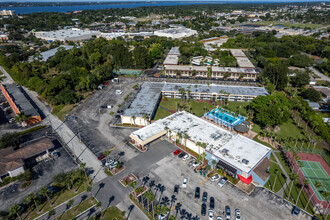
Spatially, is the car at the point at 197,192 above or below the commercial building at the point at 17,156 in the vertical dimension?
below

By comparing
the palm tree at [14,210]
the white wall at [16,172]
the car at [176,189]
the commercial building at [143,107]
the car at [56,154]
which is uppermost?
the palm tree at [14,210]

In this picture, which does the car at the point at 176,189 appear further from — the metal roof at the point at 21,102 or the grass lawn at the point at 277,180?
the metal roof at the point at 21,102

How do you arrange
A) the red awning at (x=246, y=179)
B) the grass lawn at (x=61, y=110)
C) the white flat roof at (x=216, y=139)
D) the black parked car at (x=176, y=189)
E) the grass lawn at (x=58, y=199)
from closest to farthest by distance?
the grass lawn at (x=58, y=199)
the black parked car at (x=176, y=189)
the red awning at (x=246, y=179)
the white flat roof at (x=216, y=139)
the grass lawn at (x=61, y=110)

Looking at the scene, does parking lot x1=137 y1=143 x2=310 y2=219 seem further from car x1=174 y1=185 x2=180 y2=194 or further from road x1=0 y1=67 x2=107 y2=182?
road x1=0 y1=67 x2=107 y2=182

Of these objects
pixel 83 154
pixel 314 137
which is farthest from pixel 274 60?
pixel 83 154

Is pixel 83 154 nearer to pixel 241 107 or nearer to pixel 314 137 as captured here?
pixel 241 107

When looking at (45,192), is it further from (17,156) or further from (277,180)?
(277,180)

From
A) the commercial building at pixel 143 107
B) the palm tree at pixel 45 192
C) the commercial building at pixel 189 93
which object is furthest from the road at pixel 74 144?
Result: the commercial building at pixel 189 93
